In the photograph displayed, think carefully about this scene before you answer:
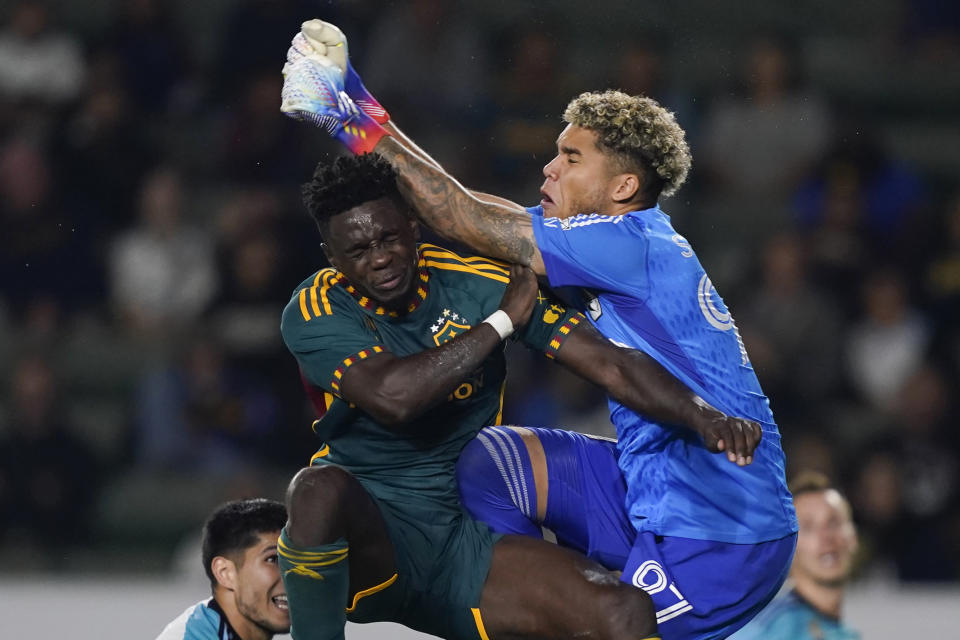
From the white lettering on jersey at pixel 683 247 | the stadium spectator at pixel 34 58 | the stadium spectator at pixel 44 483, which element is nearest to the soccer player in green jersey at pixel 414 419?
the white lettering on jersey at pixel 683 247

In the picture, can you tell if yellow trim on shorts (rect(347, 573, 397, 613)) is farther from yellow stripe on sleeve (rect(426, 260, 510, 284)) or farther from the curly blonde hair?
the curly blonde hair

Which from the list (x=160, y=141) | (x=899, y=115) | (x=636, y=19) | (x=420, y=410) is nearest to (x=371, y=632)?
(x=420, y=410)

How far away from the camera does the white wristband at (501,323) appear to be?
354 cm

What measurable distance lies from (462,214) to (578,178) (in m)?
0.33

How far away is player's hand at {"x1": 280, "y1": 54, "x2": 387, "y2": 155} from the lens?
3.79 meters

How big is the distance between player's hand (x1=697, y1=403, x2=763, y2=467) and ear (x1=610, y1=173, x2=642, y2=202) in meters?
0.74

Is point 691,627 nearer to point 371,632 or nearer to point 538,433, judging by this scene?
point 538,433

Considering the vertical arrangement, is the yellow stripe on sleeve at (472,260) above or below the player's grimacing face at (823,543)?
above

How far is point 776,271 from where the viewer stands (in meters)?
7.93

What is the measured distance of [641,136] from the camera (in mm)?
3805

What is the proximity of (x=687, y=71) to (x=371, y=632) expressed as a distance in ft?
16.4

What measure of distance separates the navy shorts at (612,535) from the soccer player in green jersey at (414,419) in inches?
3.5

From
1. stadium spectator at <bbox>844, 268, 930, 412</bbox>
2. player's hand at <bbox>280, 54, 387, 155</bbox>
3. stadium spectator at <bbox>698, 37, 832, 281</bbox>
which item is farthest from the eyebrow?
stadium spectator at <bbox>698, 37, 832, 281</bbox>

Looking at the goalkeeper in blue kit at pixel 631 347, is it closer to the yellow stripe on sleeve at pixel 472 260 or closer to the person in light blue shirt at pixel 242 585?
the yellow stripe on sleeve at pixel 472 260
